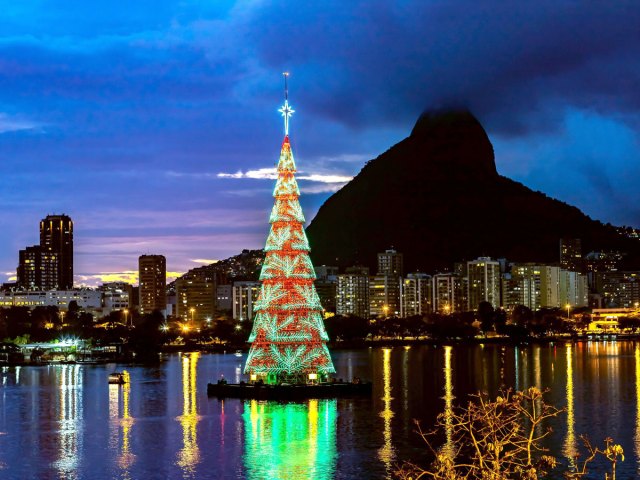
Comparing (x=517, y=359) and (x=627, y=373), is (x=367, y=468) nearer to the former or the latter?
(x=627, y=373)

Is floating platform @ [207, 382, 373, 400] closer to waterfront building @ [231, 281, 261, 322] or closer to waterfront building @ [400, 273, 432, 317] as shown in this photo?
waterfront building @ [231, 281, 261, 322]

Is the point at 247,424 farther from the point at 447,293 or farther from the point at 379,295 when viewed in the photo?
the point at 379,295

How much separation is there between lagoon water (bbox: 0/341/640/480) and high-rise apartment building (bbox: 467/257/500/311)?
4399 inches

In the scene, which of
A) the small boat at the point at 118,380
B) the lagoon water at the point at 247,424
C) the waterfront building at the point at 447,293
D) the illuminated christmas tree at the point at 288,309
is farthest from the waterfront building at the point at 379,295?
the illuminated christmas tree at the point at 288,309

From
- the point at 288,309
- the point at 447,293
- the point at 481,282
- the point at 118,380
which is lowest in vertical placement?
the point at 118,380

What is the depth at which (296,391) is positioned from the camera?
49.6m

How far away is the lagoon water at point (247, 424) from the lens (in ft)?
116

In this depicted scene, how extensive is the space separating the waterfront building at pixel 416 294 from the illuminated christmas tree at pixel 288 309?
146947mm

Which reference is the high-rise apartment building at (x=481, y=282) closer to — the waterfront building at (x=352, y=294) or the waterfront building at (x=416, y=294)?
the waterfront building at (x=416, y=294)

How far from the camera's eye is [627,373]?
8044 centimetres

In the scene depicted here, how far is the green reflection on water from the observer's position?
→ 3375cm

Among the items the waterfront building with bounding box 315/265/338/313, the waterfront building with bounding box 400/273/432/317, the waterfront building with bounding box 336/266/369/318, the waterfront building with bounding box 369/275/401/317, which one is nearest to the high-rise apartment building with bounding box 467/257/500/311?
the waterfront building with bounding box 400/273/432/317

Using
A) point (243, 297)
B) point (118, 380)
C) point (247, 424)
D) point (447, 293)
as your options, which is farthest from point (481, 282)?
point (247, 424)

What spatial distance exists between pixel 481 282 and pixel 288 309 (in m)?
149
